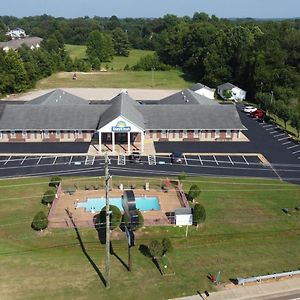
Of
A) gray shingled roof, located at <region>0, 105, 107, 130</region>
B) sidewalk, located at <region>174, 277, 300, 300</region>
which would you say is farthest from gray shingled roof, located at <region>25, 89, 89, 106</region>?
sidewalk, located at <region>174, 277, 300, 300</region>

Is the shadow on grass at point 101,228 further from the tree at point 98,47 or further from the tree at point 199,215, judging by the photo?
the tree at point 98,47

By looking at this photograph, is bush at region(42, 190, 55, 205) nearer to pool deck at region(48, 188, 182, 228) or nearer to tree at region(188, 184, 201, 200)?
pool deck at region(48, 188, 182, 228)


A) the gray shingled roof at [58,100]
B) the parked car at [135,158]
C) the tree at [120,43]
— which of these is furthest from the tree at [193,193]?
the tree at [120,43]

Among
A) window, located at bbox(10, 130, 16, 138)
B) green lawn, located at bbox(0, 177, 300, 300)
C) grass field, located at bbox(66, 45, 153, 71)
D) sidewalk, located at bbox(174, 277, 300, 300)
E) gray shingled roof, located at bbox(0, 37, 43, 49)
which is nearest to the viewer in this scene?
sidewalk, located at bbox(174, 277, 300, 300)

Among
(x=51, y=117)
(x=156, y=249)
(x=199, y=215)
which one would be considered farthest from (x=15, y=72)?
(x=156, y=249)

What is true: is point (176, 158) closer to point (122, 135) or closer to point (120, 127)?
point (120, 127)

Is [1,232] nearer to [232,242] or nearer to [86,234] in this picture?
[86,234]
